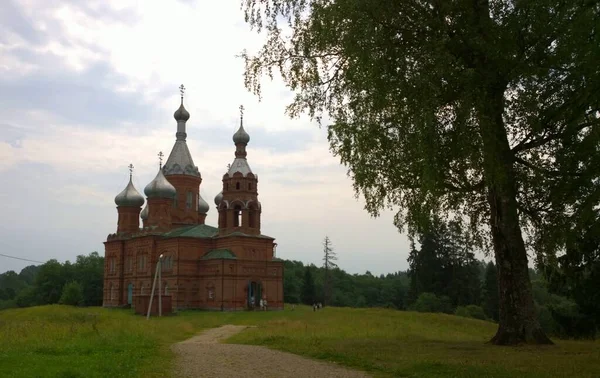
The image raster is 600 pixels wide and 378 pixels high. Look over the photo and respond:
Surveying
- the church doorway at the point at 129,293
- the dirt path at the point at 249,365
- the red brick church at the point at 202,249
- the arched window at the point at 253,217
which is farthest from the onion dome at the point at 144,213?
the dirt path at the point at 249,365

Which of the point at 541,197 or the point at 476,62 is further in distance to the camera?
the point at 541,197

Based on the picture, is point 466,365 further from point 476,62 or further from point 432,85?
point 476,62

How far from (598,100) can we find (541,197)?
260 inches

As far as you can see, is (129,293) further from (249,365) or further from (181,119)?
(249,365)

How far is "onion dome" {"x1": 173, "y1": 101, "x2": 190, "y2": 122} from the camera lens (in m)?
61.6

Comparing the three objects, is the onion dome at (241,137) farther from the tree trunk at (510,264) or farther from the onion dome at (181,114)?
the tree trunk at (510,264)

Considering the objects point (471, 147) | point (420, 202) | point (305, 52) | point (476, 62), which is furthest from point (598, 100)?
point (305, 52)

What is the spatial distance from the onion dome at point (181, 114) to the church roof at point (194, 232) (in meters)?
13.0

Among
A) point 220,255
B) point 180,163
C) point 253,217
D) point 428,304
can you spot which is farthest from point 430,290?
point 180,163

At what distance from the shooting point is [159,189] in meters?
54.6

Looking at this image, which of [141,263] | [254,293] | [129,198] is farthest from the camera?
[129,198]

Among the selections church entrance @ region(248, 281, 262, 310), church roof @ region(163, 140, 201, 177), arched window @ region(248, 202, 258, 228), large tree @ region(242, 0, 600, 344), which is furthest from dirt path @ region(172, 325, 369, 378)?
church roof @ region(163, 140, 201, 177)

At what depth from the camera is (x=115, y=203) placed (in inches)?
2397

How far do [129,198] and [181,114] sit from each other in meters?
10.6
